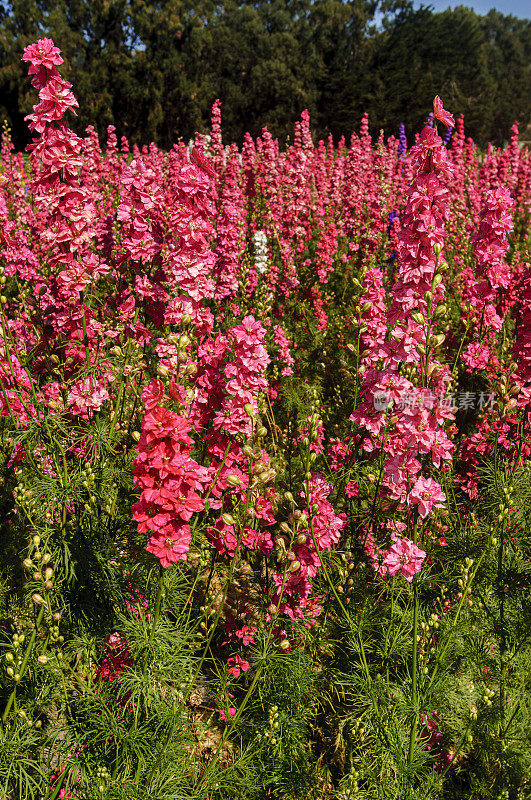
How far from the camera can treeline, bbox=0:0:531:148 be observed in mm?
29453

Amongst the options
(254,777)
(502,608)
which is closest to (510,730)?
(502,608)

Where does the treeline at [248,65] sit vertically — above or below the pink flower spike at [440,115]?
above

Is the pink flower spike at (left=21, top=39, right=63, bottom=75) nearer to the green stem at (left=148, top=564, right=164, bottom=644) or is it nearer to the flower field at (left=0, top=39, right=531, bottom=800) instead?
the flower field at (left=0, top=39, right=531, bottom=800)

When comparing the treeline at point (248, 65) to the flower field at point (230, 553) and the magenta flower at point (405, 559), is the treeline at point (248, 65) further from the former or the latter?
the magenta flower at point (405, 559)

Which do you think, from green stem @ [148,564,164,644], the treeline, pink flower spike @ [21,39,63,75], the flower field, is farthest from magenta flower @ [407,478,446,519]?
the treeline

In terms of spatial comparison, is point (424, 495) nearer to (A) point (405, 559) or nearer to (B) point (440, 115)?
(A) point (405, 559)

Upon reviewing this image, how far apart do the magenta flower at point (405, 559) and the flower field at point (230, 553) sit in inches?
Answer: 0.4

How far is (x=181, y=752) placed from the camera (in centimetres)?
217

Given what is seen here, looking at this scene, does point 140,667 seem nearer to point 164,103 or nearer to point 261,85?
point 164,103

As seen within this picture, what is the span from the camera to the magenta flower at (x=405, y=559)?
7.16ft

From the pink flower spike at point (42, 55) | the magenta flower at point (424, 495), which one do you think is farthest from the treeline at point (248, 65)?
the magenta flower at point (424, 495)

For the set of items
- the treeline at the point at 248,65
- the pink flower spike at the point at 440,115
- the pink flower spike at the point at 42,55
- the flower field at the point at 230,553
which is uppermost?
the treeline at the point at 248,65

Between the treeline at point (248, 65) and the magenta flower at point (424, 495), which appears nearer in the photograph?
the magenta flower at point (424, 495)

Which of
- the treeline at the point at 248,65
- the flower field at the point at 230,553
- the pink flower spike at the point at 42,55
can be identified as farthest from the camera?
the treeline at the point at 248,65
